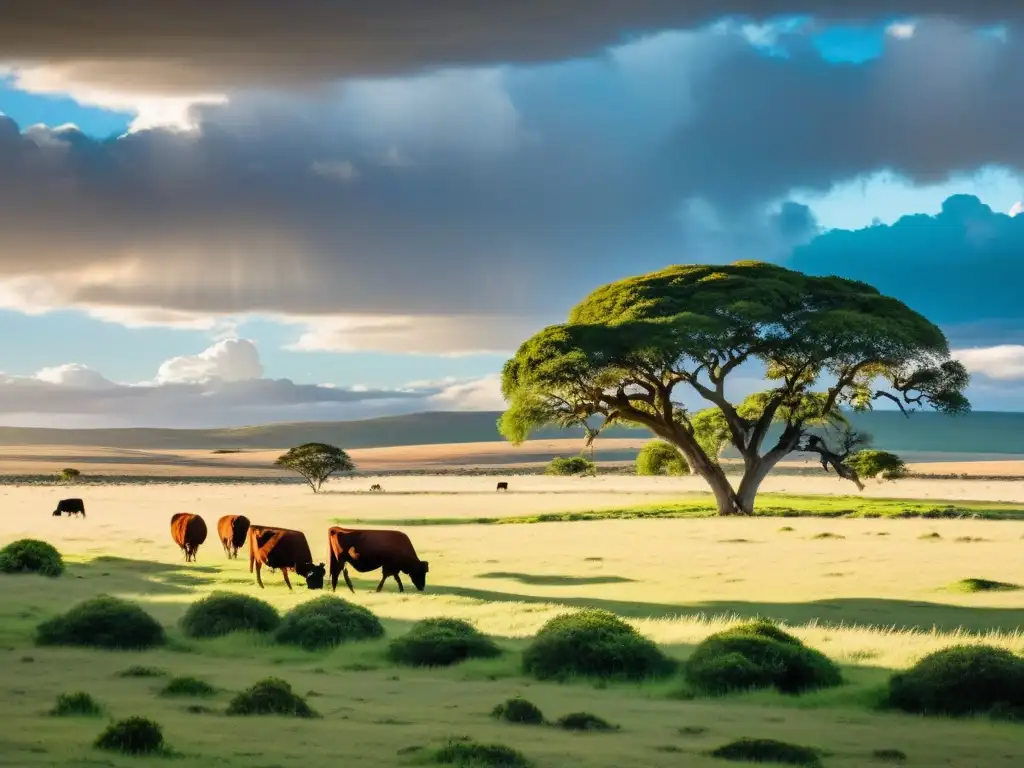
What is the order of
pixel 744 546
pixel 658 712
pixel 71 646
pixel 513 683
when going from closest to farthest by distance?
pixel 658 712, pixel 513 683, pixel 71 646, pixel 744 546

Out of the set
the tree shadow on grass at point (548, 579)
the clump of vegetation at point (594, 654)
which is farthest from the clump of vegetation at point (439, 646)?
→ the tree shadow on grass at point (548, 579)

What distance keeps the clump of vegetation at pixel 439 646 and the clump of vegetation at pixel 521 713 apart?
5.79 meters

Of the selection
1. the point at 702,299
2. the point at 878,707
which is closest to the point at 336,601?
the point at 878,707

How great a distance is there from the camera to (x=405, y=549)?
37500mm

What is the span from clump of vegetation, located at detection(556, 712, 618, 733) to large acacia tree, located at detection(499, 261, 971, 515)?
48193 millimetres

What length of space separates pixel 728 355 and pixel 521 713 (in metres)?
51.7

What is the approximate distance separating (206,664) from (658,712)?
9.48 metres

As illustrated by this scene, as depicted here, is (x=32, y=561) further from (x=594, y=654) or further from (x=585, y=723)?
(x=585, y=723)

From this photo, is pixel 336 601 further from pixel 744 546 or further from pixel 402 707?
pixel 744 546

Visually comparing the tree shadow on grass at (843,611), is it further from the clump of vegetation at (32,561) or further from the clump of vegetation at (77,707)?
the clump of vegetation at (77,707)

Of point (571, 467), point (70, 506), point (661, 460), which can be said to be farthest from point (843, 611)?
point (571, 467)

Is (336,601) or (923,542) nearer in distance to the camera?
(336,601)

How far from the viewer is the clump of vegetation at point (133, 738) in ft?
52.8

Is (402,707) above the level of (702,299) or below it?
below
